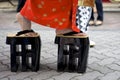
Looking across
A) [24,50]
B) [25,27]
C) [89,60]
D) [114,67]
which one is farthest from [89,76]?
[25,27]

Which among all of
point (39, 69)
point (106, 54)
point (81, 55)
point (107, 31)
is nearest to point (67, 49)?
point (81, 55)

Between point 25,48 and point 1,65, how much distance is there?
18.6 inches

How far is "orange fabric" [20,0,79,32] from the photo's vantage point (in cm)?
309

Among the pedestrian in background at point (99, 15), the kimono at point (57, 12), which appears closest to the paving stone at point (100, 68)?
the kimono at point (57, 12)

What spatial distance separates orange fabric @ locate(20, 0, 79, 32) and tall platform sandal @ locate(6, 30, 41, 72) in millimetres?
245

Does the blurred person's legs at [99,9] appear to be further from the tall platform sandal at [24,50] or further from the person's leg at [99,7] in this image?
the tall platform sandal at [24,50]

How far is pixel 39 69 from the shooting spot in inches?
137

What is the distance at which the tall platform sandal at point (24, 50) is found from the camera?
327cm

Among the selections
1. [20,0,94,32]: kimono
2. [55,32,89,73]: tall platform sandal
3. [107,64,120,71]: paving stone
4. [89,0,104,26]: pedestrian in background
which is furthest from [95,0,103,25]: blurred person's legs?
[20,0,94,32]: kimono

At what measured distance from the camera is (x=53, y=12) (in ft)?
10.2

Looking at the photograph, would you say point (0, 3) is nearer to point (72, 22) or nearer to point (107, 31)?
point (107, 31)

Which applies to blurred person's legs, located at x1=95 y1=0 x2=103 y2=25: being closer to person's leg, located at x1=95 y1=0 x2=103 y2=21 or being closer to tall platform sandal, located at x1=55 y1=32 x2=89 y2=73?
person's leg, located at x1=95 y1=0 x2=103 y2=21

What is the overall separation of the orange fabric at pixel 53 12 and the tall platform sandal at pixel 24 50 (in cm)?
24

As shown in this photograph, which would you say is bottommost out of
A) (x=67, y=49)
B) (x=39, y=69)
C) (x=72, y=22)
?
(x=39, y=69)
